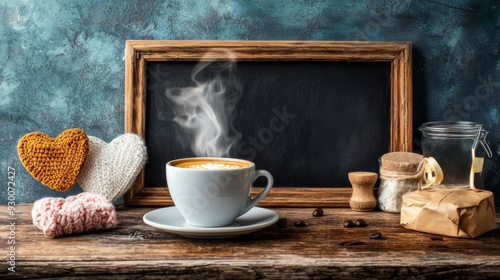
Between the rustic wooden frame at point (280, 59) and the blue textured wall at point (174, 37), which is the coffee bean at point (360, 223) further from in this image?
the blue textured wall at point (174, 37)

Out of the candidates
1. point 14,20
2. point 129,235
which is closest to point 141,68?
point 14,20

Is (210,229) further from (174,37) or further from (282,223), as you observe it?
(174,37)

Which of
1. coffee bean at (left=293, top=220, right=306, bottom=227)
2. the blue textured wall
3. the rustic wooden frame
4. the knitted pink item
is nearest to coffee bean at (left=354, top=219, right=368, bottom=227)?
coffee bean at (left=293, top=220, right=306, bottom=227)

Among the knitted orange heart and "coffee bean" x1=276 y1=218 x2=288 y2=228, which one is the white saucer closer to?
"coffee bean" x1=276 y1=218 x2=288 y2=228

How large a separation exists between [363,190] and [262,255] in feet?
1.54

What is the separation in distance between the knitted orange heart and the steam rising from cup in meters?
0.26

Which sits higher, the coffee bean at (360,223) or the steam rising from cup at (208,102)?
the steam rising from cup at (208,102)

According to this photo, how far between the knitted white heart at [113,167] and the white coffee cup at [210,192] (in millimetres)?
272

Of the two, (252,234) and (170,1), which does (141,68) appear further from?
(252,234)

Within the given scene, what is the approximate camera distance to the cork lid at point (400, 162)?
135 centimetres

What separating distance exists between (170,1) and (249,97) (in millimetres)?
328

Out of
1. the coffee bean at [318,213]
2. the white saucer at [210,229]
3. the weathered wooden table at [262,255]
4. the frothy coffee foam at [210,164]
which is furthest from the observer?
the coffee bean at [318,213]

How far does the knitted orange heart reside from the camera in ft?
4.47

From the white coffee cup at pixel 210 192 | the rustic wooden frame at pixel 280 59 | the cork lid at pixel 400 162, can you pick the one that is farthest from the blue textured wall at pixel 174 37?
the white coffee cup at pixel 210 192
